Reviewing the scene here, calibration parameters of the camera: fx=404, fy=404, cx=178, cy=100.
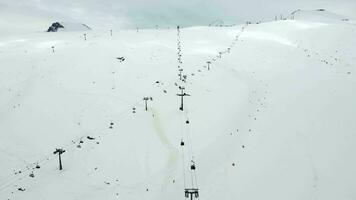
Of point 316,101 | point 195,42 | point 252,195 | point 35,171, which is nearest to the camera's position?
point 252,195

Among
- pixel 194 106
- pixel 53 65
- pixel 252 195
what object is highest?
pixel 53 65

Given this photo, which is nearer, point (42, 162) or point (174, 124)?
point (42, 162)

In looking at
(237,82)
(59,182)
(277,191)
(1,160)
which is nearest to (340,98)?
(237,82)

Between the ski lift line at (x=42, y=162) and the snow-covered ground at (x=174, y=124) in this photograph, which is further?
the snow-covered ground at (x=174, y=124)

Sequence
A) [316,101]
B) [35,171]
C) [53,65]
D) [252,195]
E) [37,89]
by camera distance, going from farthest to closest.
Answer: [53,65] < [37,89] < [316,101] < [35,171] < [252,195]

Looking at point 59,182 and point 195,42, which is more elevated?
point 195,42

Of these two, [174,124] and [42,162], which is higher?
[174,124]

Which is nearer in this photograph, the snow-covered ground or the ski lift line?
the ski lift line

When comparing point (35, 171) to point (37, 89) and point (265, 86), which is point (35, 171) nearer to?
point (37, 89)
